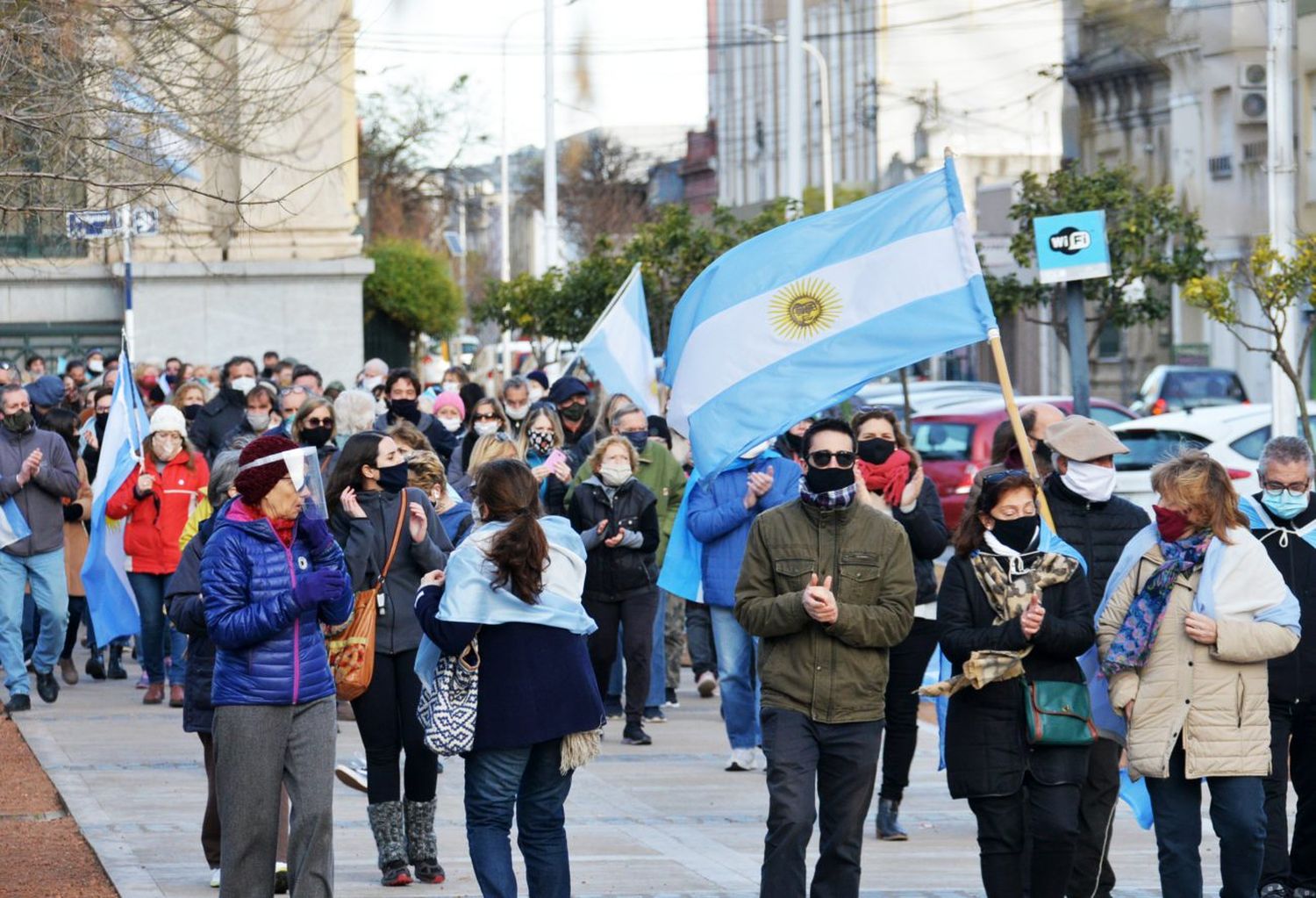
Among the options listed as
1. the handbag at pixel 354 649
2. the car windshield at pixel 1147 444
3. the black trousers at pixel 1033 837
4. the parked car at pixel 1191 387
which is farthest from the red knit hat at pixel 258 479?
the parked car at pixel 1191 387

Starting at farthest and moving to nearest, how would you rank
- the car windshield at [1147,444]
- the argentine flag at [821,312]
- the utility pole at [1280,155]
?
the utility pole at [1280,155] < the car windshield at [1147,444] < the argentine flag at [821,312]

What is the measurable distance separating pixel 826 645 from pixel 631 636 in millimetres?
5204

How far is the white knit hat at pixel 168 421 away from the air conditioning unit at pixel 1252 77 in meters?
34.6

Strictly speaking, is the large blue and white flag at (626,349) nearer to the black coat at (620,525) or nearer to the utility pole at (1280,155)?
the black coat at (620,525)

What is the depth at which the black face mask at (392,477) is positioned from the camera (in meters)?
8.66

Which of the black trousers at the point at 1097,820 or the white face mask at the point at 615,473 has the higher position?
the white face mask at the point at 615,473

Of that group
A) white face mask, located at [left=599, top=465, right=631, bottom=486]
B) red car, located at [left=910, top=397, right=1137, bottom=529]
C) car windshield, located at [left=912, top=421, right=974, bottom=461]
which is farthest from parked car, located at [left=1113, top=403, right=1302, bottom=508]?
white face mask, located at [left=599, top=465, right=631, bottom=486]

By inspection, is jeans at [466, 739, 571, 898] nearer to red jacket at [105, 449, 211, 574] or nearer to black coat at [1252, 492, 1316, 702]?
black coat at [1252, 492, 1316, 702]

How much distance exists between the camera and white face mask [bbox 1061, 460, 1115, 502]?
8.02 metres

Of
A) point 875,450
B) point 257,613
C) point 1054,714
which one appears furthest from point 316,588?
point 875,450

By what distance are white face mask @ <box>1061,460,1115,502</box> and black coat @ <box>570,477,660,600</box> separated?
15.6ft

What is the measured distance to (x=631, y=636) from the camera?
12.7 meters

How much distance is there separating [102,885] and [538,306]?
27273mm

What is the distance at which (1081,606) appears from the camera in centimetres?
743
